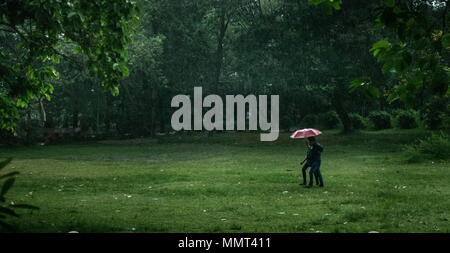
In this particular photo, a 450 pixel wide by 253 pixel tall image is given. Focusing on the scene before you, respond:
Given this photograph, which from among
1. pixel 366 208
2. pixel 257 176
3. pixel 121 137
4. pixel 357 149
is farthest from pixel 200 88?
pixel 366 208

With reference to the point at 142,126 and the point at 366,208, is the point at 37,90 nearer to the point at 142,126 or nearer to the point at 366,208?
the point at 366,208

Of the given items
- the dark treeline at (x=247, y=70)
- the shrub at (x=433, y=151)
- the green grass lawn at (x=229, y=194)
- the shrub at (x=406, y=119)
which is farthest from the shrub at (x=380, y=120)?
the shrub at (x=433, y=151)

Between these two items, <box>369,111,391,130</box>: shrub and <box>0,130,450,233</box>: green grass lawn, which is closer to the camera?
<box>0,130,450,233</box>: green grass lawn

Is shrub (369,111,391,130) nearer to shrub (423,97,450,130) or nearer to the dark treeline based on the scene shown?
the dark treeline

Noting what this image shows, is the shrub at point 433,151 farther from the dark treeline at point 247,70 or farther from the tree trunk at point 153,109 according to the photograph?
the tree trunk at point 153,109

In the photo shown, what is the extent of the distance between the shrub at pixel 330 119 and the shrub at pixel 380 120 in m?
3.57

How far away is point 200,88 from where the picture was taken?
37562mm

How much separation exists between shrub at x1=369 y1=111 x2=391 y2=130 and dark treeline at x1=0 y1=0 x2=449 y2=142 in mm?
79

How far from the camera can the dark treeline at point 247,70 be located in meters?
29.3

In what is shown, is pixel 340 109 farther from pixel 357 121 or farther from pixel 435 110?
pixel 435 110

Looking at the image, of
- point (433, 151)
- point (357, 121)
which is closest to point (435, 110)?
point (433, 151)

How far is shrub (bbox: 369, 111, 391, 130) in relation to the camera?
37094 mm

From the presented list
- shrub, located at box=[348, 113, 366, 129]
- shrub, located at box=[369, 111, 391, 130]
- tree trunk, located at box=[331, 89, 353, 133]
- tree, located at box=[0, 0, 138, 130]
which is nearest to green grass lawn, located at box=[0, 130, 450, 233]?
tree, located at box=[0, 0, 138, 130]

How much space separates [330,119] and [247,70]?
9.37 metres
